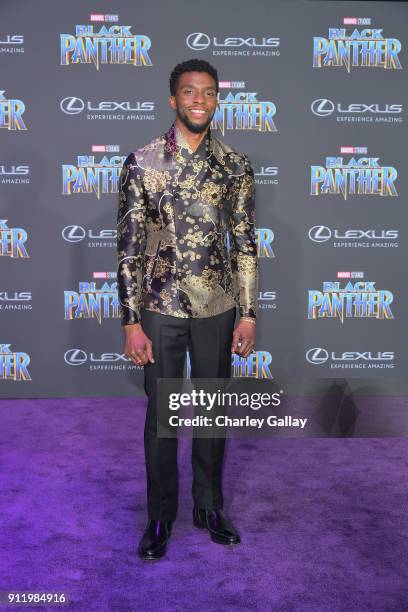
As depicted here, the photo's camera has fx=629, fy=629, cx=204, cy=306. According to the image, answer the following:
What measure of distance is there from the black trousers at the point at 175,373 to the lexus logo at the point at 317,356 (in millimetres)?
2241

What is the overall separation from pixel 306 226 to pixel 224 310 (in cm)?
232

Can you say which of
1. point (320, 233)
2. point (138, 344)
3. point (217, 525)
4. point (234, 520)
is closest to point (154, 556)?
point (217, 525)

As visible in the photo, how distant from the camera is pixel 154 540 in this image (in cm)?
241

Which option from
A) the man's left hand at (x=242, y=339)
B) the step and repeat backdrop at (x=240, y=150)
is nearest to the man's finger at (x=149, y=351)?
the man's left hand at (x=242, y=339)

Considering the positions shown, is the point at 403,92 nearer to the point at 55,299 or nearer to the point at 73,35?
the point at 73,35

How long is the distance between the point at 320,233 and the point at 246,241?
2.20 metres

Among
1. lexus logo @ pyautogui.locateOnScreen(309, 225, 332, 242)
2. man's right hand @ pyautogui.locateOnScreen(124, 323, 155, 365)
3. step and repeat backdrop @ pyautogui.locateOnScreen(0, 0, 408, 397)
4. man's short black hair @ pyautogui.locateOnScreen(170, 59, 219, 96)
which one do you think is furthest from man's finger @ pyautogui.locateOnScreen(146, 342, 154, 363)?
lexus logo @ pyautogui.locateOnScreen(309, 225, 332, 242)

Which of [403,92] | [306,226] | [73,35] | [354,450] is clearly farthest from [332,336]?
[73,35]

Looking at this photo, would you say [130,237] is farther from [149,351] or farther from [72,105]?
[72,105]

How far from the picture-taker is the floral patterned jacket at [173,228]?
7.64 ft

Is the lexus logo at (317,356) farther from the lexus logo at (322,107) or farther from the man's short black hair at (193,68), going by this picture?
the man's short black hair at (193,68)

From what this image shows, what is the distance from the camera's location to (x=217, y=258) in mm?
2406

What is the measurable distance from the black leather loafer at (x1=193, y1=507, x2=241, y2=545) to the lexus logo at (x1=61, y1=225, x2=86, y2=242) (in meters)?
2.43

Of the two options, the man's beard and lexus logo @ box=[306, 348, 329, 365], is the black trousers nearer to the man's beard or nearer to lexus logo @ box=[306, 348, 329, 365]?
the man's beard
